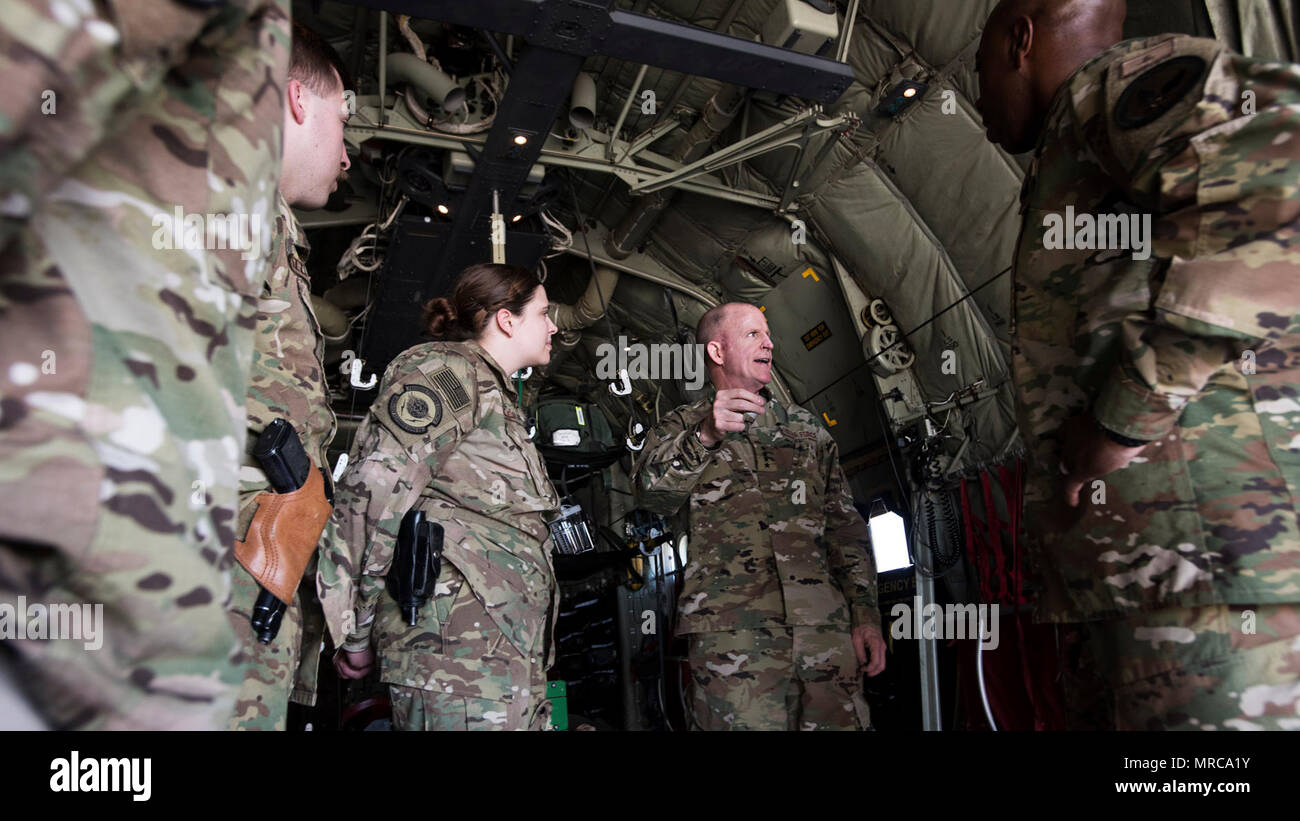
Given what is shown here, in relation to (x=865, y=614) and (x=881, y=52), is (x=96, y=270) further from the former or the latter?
(x=881, y=52)

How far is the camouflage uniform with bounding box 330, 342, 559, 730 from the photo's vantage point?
6.34 feet

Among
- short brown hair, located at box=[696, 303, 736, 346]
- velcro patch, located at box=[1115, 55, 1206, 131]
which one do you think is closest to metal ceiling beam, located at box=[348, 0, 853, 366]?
short brown hair, located at box=[696, 303, 736, 346]

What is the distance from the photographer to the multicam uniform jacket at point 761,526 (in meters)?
2.86

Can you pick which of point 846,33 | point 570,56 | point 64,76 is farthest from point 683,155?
point 64,76

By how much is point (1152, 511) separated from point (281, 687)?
1497 millimetres

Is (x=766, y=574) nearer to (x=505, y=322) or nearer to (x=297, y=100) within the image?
(x=505, y=322)

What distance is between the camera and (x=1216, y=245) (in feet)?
3.88

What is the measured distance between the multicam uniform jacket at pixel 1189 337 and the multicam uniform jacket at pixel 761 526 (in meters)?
1.48

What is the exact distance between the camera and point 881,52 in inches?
149

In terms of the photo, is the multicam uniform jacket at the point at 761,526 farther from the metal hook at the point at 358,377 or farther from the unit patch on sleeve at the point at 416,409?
the metal hook at the point at 358,377

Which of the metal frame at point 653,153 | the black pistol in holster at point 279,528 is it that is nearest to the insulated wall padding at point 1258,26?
the metal frame at point 653,153

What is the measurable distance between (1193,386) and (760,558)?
1.92m

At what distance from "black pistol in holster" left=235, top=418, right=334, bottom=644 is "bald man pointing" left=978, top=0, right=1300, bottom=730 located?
137 centimetres
